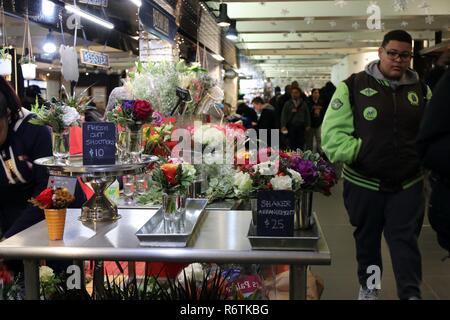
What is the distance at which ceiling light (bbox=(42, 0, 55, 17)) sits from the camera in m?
6.16

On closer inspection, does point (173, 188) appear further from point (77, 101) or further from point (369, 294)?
point (369, 294)

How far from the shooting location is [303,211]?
1.87m

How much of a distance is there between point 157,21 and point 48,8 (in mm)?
1733

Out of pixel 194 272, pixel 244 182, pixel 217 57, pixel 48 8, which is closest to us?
pixel 244 182

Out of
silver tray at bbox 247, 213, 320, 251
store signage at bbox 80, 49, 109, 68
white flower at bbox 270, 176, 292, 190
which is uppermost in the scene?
store signage at bbox 80, 49, 109, 68

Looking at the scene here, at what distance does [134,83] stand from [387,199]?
6.08 feet

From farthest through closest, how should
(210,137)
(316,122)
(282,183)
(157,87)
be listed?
(316,122) < (157,87) < (210,137) < (282,183)

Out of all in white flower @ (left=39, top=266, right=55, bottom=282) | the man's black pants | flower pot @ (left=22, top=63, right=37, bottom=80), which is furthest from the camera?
flower pot @ (left=22, top=63, right=37, bottom=80)

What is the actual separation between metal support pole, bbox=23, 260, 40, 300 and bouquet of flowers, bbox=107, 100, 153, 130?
864 millimetres

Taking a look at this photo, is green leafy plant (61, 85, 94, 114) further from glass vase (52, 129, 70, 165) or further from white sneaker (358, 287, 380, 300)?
white sneaker (358, 287, 380, 300)

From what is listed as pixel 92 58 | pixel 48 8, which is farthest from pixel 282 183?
pixel 92 58

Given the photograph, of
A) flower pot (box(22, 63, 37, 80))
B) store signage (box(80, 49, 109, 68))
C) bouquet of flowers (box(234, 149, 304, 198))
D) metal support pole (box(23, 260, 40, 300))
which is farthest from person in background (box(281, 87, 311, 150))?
metal support pole (box(23, 260, 40, 300))
